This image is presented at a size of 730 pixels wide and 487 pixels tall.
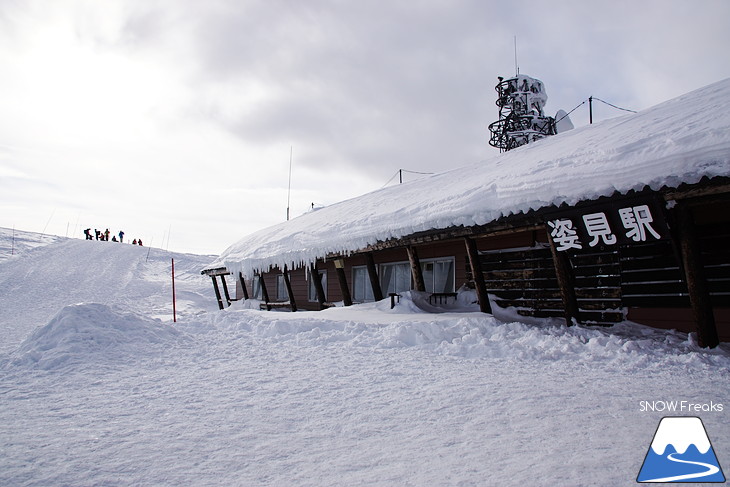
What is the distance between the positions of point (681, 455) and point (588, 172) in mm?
4227

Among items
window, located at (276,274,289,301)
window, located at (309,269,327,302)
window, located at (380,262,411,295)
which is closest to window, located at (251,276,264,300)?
window, located at (276,274,289,301)

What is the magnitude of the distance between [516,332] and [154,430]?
4.99 meters

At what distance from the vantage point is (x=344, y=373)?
5.02 m

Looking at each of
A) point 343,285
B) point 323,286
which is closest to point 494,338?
point 343,285

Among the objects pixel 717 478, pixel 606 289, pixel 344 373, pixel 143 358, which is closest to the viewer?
pixel 717 478

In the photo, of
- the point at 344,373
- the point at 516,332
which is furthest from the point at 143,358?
the point at 516,332

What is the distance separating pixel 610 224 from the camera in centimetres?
594

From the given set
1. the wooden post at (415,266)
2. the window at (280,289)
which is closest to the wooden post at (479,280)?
the wooden post at (415,266)

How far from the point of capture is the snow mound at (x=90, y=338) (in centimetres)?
564

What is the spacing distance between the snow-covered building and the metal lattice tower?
12.8 meters

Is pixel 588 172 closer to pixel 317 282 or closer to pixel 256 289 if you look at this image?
pixel 317 282

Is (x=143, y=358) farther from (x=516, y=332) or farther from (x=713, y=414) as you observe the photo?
(x=713, y=414)

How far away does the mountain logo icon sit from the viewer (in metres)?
2.43

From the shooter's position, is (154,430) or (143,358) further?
(143,358)
